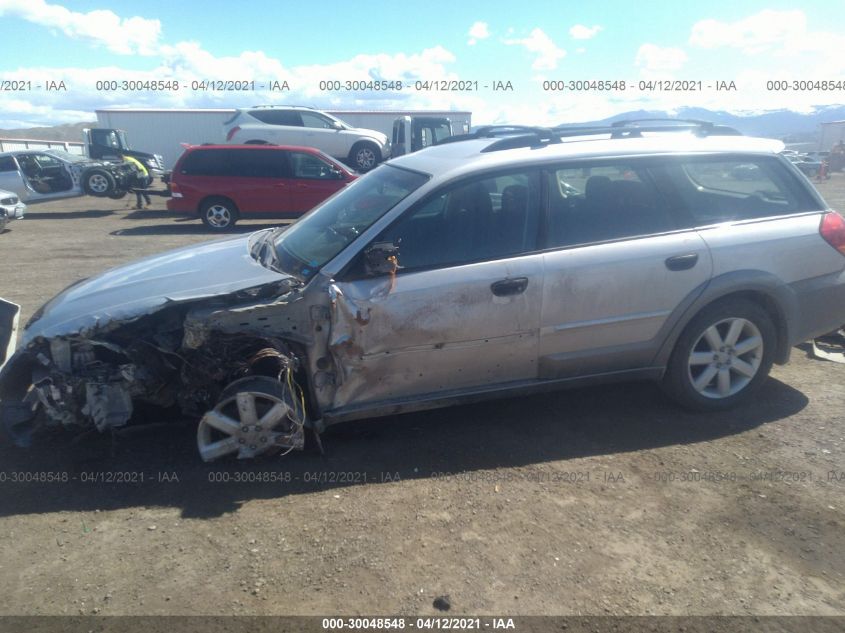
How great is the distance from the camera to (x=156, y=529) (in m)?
3.00

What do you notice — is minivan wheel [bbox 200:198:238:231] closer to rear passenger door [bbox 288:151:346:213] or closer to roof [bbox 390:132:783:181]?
rear passenger door [bbox 288:151:346:213]

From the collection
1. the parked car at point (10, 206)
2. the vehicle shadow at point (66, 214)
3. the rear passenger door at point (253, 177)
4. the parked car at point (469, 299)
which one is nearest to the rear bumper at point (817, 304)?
the parked car at point (469, 299)

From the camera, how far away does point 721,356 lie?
3.99 meters

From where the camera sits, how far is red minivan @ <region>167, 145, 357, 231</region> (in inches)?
531

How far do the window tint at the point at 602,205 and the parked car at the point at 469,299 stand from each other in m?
0.01

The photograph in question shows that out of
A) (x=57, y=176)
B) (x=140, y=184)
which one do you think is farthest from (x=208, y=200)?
(x=140, y=184)

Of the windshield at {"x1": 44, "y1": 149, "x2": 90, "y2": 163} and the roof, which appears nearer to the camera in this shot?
the roof

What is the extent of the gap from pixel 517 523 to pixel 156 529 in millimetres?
1774

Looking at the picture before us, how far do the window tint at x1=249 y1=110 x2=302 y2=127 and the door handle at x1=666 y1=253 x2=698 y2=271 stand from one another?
1722cm

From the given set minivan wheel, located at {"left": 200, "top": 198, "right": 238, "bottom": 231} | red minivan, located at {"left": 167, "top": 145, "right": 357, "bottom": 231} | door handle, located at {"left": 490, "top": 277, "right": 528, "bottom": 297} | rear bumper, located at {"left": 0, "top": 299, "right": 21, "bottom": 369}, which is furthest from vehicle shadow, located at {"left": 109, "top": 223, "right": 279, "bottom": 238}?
door handle, located at {"left": 490, "top": 277, "right": 528, "bottom": 297}

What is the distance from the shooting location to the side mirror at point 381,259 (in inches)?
132

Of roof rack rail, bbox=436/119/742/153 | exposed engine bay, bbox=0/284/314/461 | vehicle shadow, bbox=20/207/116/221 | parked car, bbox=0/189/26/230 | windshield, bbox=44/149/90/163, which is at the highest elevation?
windshield, bbox=44/149/90/163

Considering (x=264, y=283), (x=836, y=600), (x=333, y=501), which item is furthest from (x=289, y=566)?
(x=836, y=600)

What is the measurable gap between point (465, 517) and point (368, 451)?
2.79 feet
